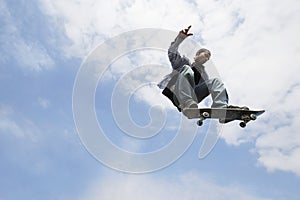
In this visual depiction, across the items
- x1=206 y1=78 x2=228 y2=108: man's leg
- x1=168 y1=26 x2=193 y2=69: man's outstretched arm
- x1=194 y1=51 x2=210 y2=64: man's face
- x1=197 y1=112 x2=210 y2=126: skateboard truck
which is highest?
x1=194 y1=51 x2=210 y2=64: man's face

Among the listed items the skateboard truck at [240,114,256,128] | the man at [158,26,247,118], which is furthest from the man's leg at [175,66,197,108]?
the skateboard truck at [240,114,256,128]

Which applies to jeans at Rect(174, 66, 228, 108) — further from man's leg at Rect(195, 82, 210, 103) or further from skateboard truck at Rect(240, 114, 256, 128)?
skateboard truck at Rect(240, 114, 256, 128)

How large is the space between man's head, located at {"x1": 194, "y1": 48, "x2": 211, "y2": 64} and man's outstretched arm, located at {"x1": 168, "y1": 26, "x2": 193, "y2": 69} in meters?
0.30

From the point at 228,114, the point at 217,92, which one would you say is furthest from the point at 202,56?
the point at 228,114

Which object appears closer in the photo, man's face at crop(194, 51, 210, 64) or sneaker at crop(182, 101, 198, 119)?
sneaker at crop(182, 101, 198, 119)

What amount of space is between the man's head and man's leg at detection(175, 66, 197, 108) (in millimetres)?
701

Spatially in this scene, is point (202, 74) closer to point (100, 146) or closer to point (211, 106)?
point (211, 106)

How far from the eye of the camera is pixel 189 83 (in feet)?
42.7

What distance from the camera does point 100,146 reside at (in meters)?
13.0

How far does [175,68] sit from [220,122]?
6.48 feet

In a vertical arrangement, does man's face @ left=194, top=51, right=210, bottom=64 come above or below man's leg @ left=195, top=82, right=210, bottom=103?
above

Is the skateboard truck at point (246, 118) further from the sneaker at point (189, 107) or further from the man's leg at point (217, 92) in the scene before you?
the sneaker at point (189, 107)

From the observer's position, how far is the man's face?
44.7ft

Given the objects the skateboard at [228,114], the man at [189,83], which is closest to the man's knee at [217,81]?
the man at [189,83]
